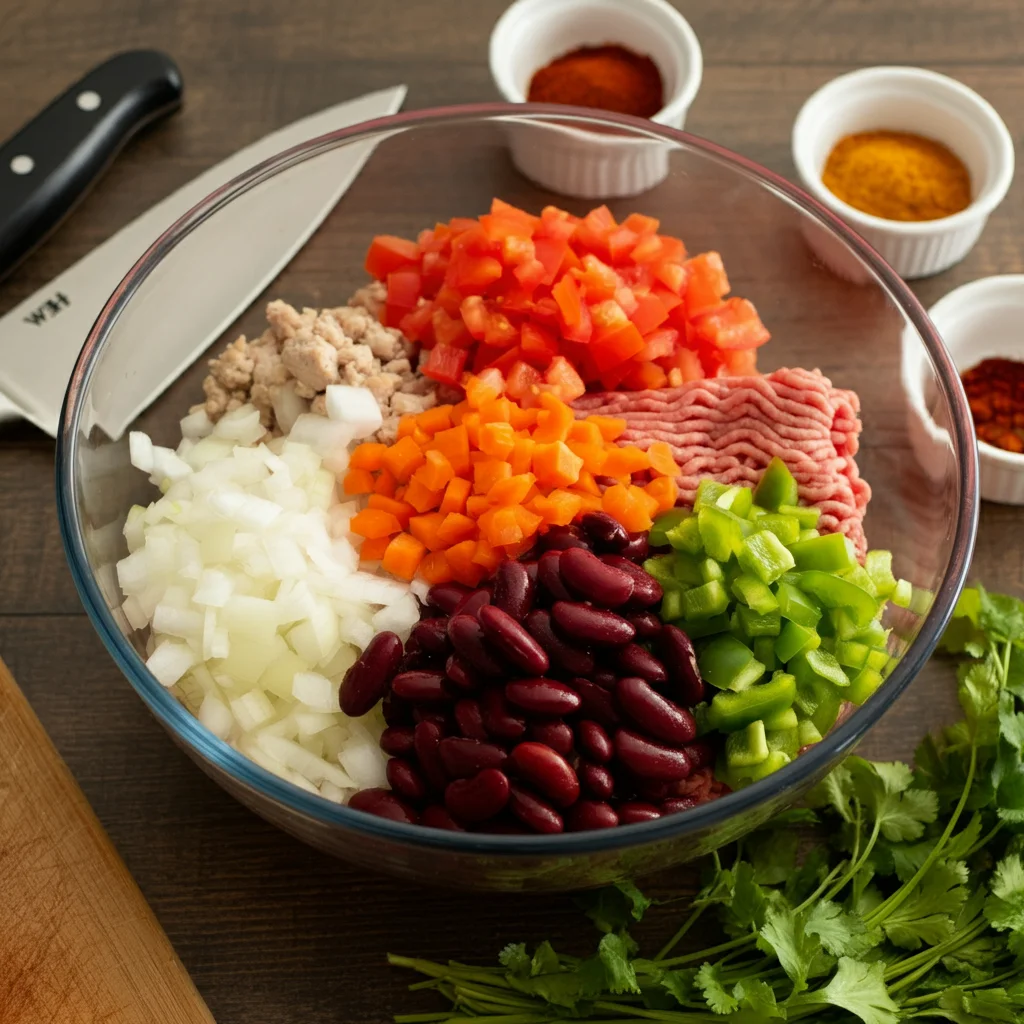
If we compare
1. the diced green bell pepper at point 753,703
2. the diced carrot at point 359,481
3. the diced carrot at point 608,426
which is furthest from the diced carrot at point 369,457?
the diced green bell pepper at point 753,703

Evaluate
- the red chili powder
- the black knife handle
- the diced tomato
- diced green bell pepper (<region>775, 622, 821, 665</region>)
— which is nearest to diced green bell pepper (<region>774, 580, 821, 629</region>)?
diced green bell pepper (<region>775, 622, 821, 665</region>)

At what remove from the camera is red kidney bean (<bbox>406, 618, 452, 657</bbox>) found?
1.77 m

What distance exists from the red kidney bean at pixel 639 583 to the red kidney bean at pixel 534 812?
31 cm

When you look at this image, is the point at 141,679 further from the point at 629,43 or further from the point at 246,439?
the point at 629,43

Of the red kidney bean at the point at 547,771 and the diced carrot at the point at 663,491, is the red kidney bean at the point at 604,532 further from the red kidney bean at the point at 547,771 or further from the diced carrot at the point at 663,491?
the red kidney bean at the point at 547,771

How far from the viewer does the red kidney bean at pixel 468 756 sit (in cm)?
167

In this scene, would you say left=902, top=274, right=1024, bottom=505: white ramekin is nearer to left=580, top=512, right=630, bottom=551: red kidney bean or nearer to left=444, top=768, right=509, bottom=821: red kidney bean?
left=580, top=512, right=630, bottom=551: red kidney bean

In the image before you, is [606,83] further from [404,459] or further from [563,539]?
[563,539]

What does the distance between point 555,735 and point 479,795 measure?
0.13m

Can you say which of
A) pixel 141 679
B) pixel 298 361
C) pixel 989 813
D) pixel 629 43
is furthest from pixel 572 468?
pixel 629 43

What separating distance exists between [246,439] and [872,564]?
3.51ft

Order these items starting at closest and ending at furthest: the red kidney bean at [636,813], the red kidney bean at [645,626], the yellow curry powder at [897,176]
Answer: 1. the red kidney bean at [636,813]
2. the red kidney bean at [645,626]
3. the yellow curry powder at [897,176]

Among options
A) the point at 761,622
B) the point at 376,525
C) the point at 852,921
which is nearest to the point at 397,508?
the point at 376,525

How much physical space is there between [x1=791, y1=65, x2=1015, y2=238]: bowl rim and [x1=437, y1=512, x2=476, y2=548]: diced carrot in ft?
3.52
